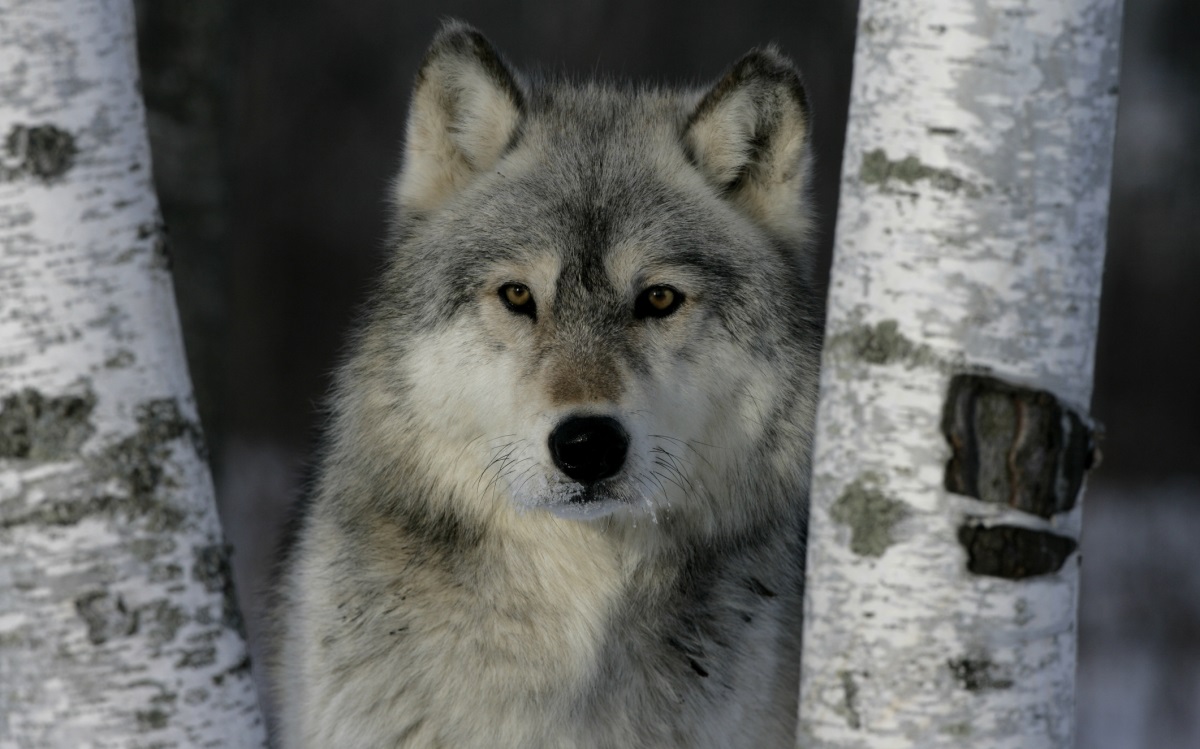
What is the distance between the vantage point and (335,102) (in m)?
12.3

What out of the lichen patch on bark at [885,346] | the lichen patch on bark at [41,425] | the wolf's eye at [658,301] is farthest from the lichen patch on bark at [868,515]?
the wolf's eye at [658,301]

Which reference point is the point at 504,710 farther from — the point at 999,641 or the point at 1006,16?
the point at 1006,16

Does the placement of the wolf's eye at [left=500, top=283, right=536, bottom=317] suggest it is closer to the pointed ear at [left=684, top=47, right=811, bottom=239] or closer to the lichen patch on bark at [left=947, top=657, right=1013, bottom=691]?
the pointed ear at [left=684, top=47, right=811, bottom=239]

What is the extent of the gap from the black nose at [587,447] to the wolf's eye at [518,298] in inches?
17.9

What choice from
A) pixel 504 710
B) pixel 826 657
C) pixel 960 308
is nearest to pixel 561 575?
pixel 504 710

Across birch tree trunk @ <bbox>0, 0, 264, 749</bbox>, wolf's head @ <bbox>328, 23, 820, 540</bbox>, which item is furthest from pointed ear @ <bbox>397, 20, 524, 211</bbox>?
birch tree trunk @ <bbox>0, 0, 264, 749</bbox>

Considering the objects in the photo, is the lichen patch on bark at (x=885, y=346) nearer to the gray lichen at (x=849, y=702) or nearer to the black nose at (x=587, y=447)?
the gray lichen at (x=849, y=702)

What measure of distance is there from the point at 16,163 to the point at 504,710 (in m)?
1.83

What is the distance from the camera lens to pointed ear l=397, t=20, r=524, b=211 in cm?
337

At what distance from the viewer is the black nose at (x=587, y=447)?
2775mm

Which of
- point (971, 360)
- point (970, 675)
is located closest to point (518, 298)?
point (971, 360)

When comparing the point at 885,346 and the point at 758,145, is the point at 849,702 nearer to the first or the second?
the point at 885,346

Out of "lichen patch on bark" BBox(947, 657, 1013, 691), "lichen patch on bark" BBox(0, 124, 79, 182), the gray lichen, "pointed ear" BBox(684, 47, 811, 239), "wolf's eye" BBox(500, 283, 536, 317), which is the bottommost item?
the gray lichen

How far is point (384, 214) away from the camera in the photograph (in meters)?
4.82
